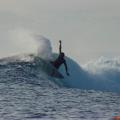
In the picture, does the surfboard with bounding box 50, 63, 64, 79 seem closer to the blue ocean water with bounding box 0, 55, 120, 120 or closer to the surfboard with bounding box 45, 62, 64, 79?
the surfboard with bounding box 45, 62, 64, 79

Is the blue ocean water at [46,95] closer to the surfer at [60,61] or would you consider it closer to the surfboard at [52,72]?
the surfboard at [52,72]

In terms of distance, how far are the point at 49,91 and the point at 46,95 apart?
322 cm

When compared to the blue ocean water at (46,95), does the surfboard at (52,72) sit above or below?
above

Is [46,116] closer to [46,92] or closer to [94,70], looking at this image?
[46,92]

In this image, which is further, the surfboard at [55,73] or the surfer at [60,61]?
the surfboard at [55,73]

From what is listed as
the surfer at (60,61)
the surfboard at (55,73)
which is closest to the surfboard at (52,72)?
the surfboard at (55,73)

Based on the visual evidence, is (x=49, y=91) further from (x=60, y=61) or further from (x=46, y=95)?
(x=60, y=61)

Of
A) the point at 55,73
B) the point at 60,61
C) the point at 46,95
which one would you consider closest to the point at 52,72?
the point at 55,73

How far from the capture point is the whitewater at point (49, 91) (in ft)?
109

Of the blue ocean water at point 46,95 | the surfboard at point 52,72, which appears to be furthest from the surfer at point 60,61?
the blue ocean water at point 46,95

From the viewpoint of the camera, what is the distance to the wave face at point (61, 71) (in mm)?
50750

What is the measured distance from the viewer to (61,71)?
195ft

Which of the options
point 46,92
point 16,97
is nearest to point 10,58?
point 46,92

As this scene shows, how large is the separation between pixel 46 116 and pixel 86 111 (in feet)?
9.71
